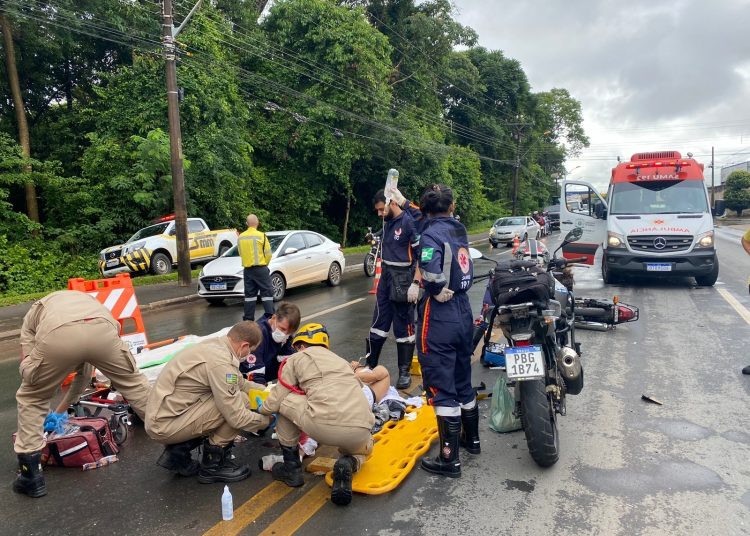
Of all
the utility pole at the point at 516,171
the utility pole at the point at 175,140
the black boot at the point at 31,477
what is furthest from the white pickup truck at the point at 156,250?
the utility pole at the point at 516,171

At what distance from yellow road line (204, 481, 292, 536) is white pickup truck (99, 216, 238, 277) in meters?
14.1

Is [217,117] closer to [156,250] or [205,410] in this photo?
[156,250]

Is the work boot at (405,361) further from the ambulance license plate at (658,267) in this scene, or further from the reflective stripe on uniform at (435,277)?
the ambulance license plate at (658,267)

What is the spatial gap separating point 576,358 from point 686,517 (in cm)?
132

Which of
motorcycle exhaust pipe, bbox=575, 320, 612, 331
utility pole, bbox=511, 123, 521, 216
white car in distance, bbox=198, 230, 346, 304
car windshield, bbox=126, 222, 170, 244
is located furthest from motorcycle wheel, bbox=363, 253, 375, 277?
utility pole, bbox=511, 123, 521, 216

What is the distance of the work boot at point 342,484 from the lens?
3.39 m

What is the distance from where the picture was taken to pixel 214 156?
18.5 metres

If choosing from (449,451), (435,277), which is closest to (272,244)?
(435,277)

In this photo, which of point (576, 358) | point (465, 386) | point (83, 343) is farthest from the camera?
point (576, 358)

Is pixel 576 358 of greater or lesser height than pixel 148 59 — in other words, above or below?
below

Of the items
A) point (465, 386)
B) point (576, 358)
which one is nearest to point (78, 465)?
point (465, 386)

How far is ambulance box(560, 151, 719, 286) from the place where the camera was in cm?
1120

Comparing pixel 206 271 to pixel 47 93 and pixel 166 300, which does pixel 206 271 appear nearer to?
pixel 166 300

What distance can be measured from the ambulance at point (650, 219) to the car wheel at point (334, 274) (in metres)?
5.60
